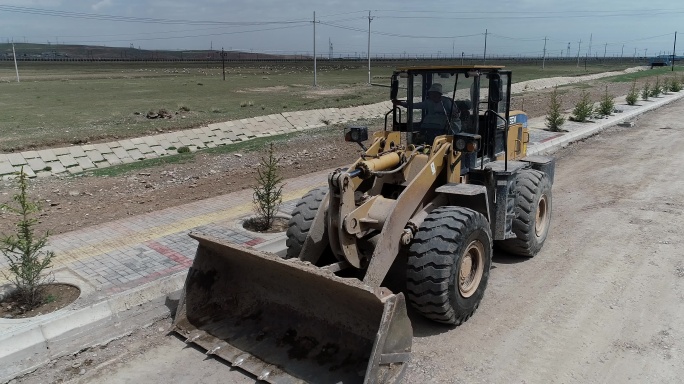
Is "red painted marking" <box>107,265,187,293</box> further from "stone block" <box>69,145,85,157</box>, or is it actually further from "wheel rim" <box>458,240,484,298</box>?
"stone block" <box>69,145,85,157</box>

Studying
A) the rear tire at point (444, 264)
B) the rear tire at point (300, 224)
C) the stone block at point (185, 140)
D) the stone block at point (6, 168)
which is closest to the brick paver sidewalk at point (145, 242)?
the rear tire at point (300, 224)

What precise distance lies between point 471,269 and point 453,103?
2.04 metres

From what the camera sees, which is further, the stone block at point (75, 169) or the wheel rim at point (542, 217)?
the stone block at point (75, 169)

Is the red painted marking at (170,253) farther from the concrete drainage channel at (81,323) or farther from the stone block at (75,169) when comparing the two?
the stone block at (75,169)

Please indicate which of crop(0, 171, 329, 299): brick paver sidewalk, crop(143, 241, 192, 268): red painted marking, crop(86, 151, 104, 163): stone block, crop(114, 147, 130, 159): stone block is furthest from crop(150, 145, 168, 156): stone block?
crop(143, 241, 192, 268): red painted marking

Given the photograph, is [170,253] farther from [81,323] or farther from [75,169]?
[75,169]

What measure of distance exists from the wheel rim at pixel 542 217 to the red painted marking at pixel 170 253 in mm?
4643

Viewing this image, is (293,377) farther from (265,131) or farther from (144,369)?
(265,131)

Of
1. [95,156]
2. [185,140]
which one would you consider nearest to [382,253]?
[95,156]

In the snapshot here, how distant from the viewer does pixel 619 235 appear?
319 inches

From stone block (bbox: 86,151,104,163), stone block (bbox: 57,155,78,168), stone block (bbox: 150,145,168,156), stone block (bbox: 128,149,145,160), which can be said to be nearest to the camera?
stone block (bbox: 57,155,78,168)

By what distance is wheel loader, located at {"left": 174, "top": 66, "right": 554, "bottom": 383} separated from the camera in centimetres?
459

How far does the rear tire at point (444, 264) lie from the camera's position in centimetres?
505

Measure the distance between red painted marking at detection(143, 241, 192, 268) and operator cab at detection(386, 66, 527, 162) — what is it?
10.2 ft
